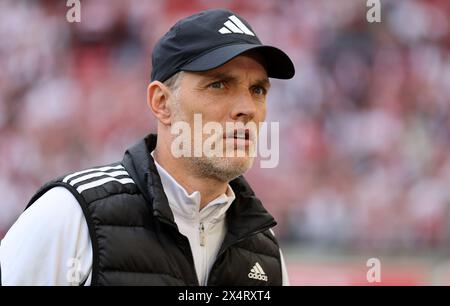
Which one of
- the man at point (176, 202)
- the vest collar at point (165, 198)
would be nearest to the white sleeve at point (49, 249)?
the man at point (176, 202)

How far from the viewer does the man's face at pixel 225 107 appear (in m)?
1.68

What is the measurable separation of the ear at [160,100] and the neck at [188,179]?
0.22 feet

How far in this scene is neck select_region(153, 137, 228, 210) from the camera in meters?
1.71

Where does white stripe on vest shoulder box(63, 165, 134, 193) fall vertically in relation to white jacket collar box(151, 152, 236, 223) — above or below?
above

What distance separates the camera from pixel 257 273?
1731mm

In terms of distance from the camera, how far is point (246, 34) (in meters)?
1.74

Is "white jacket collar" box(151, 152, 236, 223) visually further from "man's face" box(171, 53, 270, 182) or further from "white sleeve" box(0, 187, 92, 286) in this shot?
"white sleeve" box(0, 187, 92, 286)

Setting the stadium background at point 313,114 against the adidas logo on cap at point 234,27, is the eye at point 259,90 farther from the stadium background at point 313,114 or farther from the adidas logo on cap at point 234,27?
the stadium background at point 313,114

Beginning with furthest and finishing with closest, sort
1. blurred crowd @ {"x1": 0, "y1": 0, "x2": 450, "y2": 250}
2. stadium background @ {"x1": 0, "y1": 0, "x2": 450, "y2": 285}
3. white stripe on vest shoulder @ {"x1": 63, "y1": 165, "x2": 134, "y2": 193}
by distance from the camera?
blurred crowd @ {"x1": 0, "y1": 0, "x2": 450, "y2": 250}, stadium background @ {"x1": 0, "y1": 0, "x2": 450, "y2": 285}, white stripe on vest shoulder @ {"x1": 63, "y1": 165, "x2": 134, "y2": 193}

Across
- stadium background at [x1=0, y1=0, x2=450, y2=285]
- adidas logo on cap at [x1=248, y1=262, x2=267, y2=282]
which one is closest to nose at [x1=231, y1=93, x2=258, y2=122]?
adidas logo on cap at [x1=248, y1=262, x2=267, y2=282]
